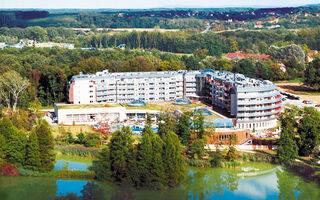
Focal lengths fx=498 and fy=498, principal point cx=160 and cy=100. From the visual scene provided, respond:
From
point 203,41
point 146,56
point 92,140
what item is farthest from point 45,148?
point 203,41

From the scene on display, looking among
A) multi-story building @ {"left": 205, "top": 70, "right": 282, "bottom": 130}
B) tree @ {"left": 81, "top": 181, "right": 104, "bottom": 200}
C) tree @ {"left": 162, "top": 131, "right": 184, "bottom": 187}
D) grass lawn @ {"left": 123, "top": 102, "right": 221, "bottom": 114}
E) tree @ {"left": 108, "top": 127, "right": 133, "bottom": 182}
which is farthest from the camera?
grass lawn @ {"left": 123, "top": 102, "right": 221, "bottom": 114}

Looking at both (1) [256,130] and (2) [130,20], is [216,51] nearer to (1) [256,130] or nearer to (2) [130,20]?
(1) [256,130]

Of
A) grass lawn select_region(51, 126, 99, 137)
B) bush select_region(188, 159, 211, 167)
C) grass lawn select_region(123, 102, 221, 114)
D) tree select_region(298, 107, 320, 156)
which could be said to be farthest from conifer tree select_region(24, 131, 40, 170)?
tree select_region(298, 107, 320, 156)

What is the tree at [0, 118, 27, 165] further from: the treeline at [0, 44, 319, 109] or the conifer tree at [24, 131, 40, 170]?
the treeline at [0, 44, 319, 109]

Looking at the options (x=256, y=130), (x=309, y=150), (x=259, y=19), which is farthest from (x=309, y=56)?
(x=259, y=19)

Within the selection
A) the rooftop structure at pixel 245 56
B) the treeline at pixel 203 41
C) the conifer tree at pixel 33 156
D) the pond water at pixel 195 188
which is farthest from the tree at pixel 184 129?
the treeline at pixel 203 41
